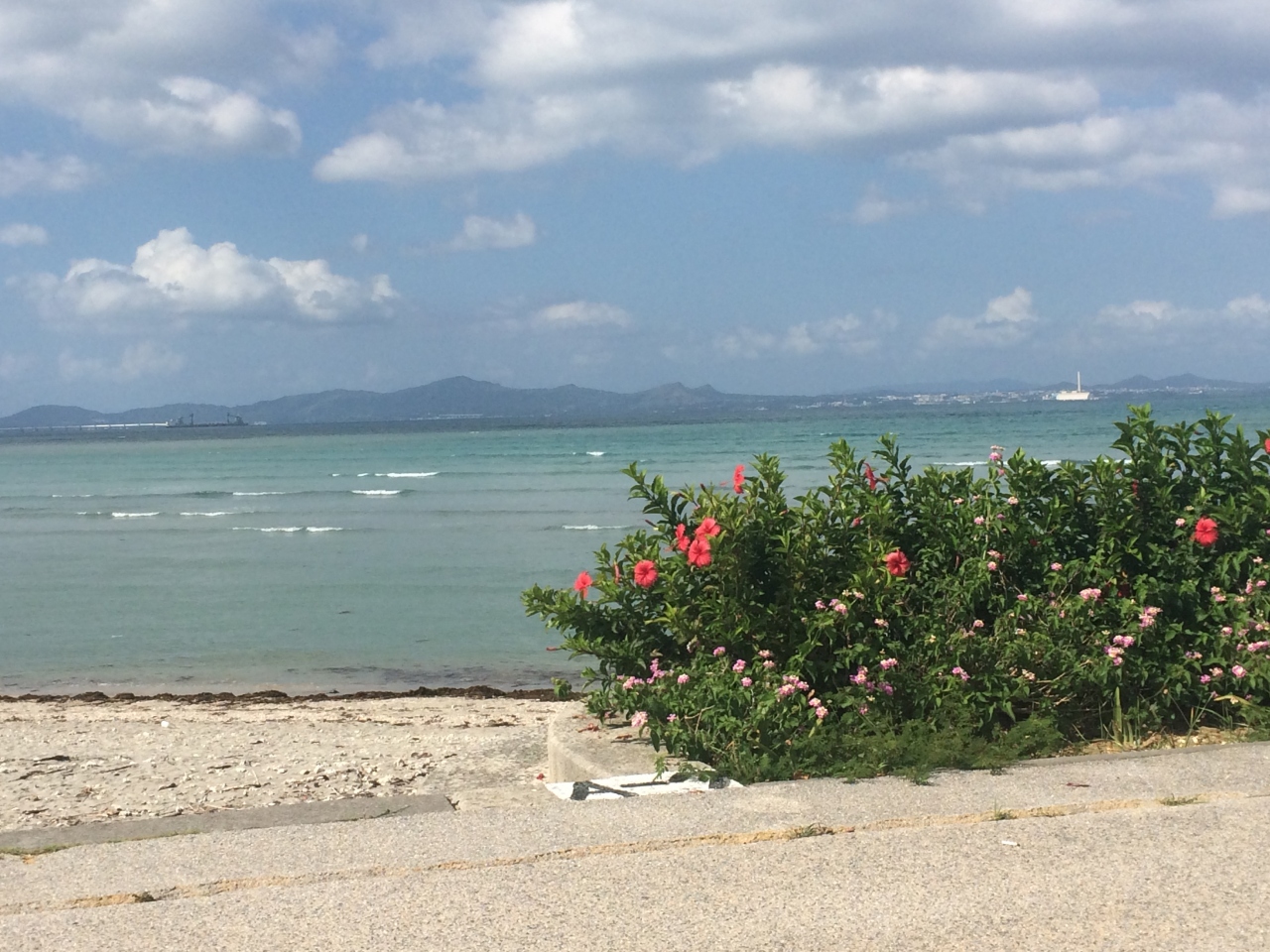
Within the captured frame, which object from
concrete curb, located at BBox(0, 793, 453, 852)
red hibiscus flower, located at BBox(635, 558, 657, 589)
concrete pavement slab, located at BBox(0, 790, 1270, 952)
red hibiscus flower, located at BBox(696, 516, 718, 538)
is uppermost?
red hibiscus flower, located at BBox(696, 516, 718, 538)

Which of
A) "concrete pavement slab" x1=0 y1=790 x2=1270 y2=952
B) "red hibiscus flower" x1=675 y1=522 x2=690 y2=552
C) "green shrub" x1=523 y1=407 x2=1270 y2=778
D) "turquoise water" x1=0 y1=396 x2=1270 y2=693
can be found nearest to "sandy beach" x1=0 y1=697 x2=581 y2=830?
"green shrub" x1=523 y1=407 x2=1270 y2=778

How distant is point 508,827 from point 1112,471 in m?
3.08

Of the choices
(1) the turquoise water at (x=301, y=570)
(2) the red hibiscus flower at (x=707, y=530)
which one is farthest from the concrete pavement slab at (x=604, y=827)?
(1) the turquoise water at (x=301, y=570)

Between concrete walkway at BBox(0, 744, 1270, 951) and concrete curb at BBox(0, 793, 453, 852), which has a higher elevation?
concrete walkway at BBox(0, 744, 1270, 951)

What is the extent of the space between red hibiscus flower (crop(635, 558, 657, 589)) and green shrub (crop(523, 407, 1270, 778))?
0.4 inches

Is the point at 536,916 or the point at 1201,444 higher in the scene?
the point at 1201,444

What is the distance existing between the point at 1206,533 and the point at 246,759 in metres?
4.99

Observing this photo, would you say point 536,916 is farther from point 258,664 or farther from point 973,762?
point 258,664

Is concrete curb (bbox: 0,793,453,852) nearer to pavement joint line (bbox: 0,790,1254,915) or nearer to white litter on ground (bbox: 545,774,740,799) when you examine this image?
pavement joint line (bbox: 0,790,1254,915)

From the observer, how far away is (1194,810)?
405 centimetres

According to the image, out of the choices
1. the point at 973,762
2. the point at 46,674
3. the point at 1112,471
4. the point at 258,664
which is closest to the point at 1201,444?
the point at 1112,471

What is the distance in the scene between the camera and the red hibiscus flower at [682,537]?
564cm

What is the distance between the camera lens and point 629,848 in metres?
3.85

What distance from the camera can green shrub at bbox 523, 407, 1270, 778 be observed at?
16.6ft
